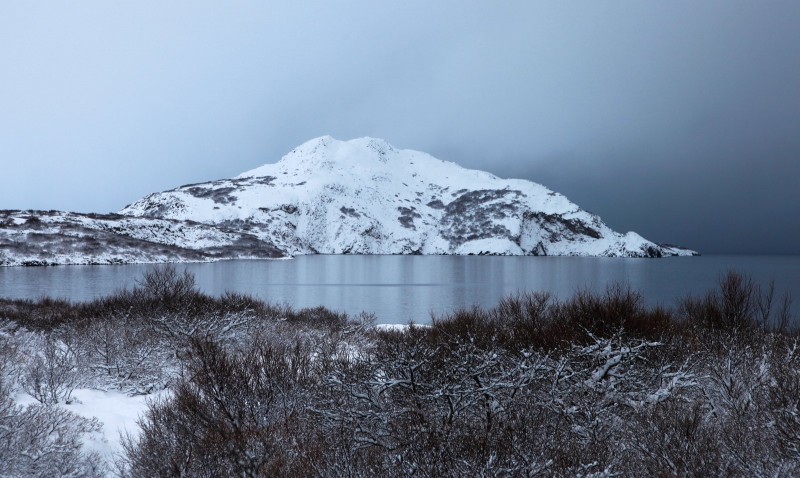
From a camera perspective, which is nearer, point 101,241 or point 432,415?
point 432,415

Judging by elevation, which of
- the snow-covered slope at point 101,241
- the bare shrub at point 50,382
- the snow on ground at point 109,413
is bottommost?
the snow on ground at point 109,413

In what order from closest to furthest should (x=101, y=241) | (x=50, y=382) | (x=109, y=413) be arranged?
(x=50, y=382)
(x=109, y=413)
(x=101, y=241)

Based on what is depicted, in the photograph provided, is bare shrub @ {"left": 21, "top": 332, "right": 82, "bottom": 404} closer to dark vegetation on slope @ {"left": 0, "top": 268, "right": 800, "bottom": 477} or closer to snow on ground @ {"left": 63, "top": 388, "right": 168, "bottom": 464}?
dark vegetation on slope @ {"left": 0, "top": 268, "right": 800, "bottom": 477}

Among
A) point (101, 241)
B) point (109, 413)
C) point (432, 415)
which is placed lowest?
point (109, 413)

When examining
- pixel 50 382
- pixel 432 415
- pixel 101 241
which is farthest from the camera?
pixel 101 241

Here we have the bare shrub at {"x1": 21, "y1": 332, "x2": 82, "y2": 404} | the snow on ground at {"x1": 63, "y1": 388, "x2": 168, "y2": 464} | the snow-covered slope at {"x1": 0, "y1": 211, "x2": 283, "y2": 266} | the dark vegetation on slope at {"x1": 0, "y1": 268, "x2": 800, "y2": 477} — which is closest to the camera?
the dark vegetation on slope at {"x1": 0, "y1": 268, "x2": 800, "y2": 477}

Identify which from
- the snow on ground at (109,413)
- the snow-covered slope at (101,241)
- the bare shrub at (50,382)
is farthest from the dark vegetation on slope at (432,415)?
the snow-covered slope at (101,241)

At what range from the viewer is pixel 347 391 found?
8.84m

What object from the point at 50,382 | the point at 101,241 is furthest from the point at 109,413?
the point at 101,241

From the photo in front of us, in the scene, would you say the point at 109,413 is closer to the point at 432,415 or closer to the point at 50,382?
the point at 50,382

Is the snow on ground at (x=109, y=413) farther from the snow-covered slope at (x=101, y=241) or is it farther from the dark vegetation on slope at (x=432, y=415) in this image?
the snow-covered slope at (x=101, y=241)

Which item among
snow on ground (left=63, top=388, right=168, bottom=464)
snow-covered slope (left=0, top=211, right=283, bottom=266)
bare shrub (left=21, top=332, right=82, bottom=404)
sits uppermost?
snow-covered slope (left=0, top=211, right=283, bottom=266)

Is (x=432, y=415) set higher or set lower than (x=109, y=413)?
higher

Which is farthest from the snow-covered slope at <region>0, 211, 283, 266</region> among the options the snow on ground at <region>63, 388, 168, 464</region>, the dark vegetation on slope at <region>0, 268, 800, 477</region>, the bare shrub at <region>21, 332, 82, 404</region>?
the snow on ground at <region>63, 388, 168, 464</region>
